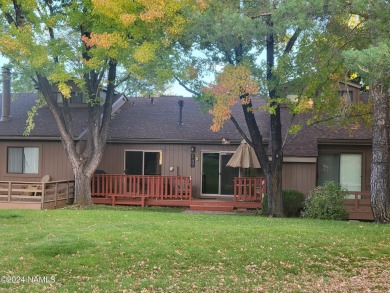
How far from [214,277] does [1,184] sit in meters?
13.9

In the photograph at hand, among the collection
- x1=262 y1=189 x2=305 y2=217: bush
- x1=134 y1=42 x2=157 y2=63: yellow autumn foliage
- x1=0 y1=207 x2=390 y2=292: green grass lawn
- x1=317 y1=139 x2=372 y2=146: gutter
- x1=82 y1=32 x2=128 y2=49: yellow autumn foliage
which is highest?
x1=82 y1=32 x2=128 y2=49: yellow autumn foliage

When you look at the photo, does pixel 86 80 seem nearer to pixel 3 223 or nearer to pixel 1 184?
pixel 1 184

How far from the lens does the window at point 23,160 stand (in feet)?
73.2

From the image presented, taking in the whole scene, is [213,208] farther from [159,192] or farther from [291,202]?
[291,202]

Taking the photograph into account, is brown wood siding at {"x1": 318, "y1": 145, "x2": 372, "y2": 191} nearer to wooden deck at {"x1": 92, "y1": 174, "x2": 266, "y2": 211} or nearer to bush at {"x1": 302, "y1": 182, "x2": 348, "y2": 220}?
wooden deck at {"x1": 92, "y1": 174, "x2": 266, "y2": 211}

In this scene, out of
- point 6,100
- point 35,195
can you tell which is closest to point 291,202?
point 35,195

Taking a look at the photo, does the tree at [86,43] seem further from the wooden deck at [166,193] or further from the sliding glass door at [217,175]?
the sliding glass door at [217,175]

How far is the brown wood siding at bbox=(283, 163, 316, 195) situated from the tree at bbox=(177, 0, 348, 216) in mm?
2154

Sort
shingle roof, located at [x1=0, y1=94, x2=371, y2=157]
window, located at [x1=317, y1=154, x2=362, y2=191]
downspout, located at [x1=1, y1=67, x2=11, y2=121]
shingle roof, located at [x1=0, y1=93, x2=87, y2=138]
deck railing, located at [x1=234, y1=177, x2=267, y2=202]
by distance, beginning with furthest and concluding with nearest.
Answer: downspout, located at [x1=1, y1=67, x2=11, y2=121] < shingle roof, located at [x1=0, y1=93, x2=87, y2=138] < shingle roof, located at [x1=0, y1=94, x2=371, y2=157] < window, located at [x1=317, y1=154, x2=362, y2=191] < deck railing, located at [x1=234, y1=177, x2=267, y2=202]

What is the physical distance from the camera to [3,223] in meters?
13.1

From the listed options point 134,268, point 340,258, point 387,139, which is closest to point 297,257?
point 340,258

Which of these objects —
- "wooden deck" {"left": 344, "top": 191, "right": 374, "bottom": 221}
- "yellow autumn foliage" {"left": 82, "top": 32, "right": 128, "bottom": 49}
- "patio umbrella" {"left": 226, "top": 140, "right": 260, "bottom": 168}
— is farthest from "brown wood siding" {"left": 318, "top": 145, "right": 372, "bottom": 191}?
"yellow autumn foliage" {"left": 82, "top": 32, "right": 128, "bottom": 49}

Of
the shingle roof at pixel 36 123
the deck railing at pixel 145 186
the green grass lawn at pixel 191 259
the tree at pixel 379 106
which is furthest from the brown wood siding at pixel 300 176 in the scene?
the shingle roof at pixel 36 123

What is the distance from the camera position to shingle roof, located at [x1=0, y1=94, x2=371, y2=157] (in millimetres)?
20047
